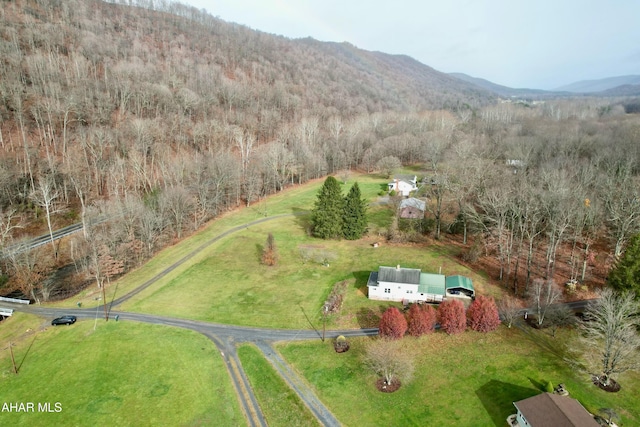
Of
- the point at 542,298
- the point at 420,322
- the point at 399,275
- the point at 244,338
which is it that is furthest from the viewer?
the point at 399,275

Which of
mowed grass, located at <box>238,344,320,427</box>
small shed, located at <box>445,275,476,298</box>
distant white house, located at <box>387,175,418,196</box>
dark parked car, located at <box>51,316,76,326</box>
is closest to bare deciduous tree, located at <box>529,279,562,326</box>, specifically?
Result: small shed, located at <box>445,275,476,298</box>

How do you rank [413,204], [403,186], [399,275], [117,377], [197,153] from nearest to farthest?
[117,377] < [399,275] < [413,204] < [403,186] < [197,153]

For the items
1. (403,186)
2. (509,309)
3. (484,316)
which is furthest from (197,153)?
(509,309)

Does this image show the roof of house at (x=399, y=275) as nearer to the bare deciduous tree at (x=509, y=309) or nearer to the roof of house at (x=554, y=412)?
the bare deciduous tree at (x=509, y=309)

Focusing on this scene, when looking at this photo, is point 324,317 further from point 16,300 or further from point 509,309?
point 16,300

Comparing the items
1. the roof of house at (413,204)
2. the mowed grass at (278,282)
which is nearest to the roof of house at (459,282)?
the mowed grass at (278,282)

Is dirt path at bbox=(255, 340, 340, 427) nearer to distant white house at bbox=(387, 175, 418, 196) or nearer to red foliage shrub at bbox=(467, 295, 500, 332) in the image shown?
red foliage shrub at bbox=(467, 295, 500, 332)

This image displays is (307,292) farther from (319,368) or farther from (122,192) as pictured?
(122,192)
